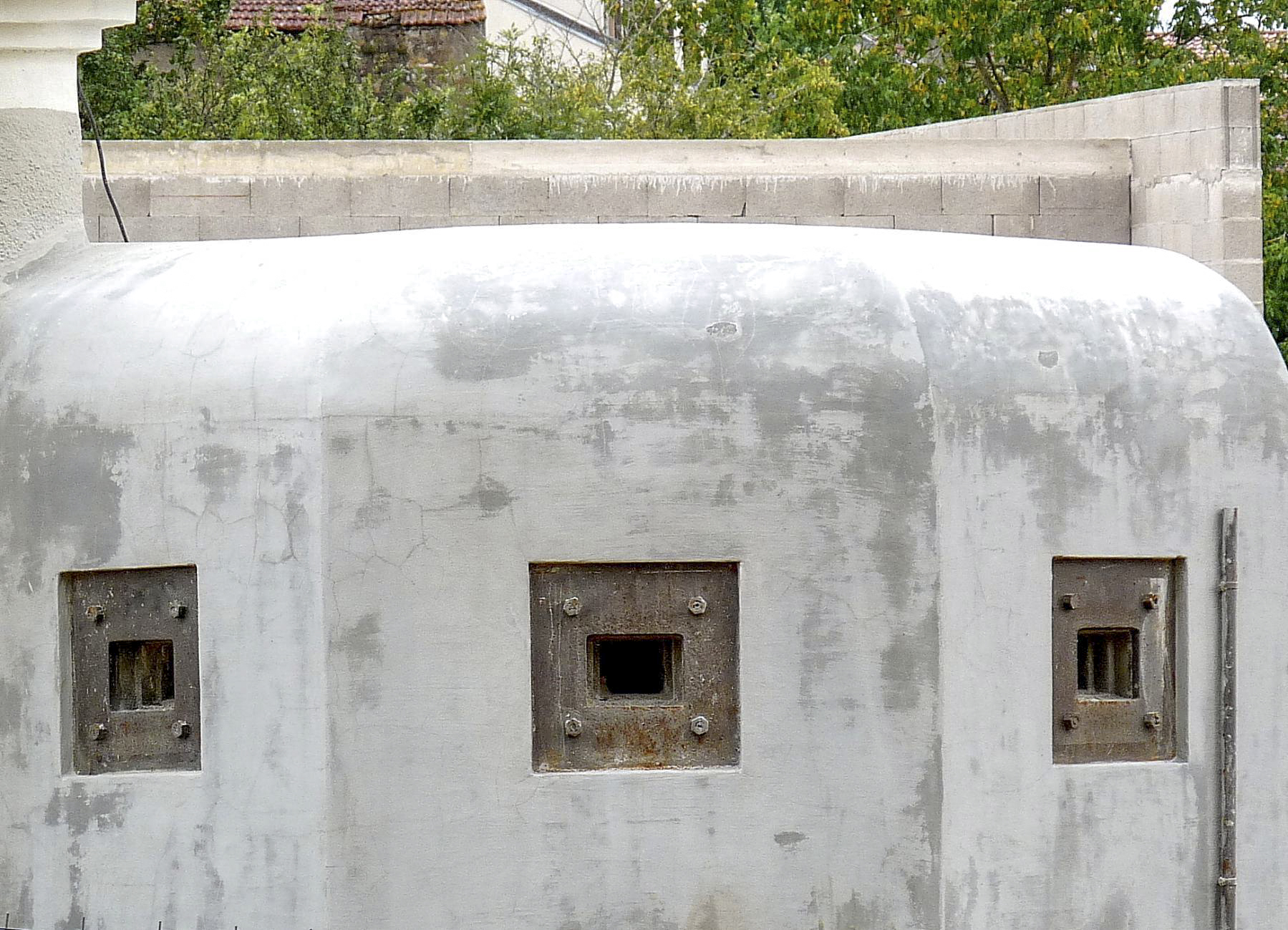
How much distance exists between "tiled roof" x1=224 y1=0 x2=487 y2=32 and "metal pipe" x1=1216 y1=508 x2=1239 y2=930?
64.3 feet

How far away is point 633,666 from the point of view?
5926 mm

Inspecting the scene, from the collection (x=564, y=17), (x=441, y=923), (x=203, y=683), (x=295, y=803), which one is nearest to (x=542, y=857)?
(x=441, y=923)

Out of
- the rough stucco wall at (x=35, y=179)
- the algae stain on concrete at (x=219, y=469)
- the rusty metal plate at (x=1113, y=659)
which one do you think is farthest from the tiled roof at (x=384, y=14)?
the rusty metal plate at (x=1113, y=659)

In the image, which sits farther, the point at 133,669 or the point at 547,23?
the point at 547,23

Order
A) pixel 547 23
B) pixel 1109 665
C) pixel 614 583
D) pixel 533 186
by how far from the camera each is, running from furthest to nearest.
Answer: pixel 547 23 < pixel 533 186 < pixel 1109 665 < pixel 614 583

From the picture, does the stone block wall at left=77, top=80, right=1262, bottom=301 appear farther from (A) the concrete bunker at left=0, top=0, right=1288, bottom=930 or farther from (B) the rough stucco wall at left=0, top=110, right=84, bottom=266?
(A) the concrete bunker at left=0, top=0, right=1288, bottom=930

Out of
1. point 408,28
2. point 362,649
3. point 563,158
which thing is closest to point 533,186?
point 563,158

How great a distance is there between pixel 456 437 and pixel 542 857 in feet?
4.27

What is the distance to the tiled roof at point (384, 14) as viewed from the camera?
2422 cm

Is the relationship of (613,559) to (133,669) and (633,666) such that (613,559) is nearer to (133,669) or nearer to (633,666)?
(633,666)

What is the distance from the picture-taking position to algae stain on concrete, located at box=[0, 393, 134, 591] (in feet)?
19.1

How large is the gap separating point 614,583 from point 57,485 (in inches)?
71.0

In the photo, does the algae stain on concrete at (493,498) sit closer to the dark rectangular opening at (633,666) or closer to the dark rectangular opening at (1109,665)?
the dark rectangular opening at (633,666)

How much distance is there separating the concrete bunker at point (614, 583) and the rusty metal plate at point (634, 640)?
1cm
